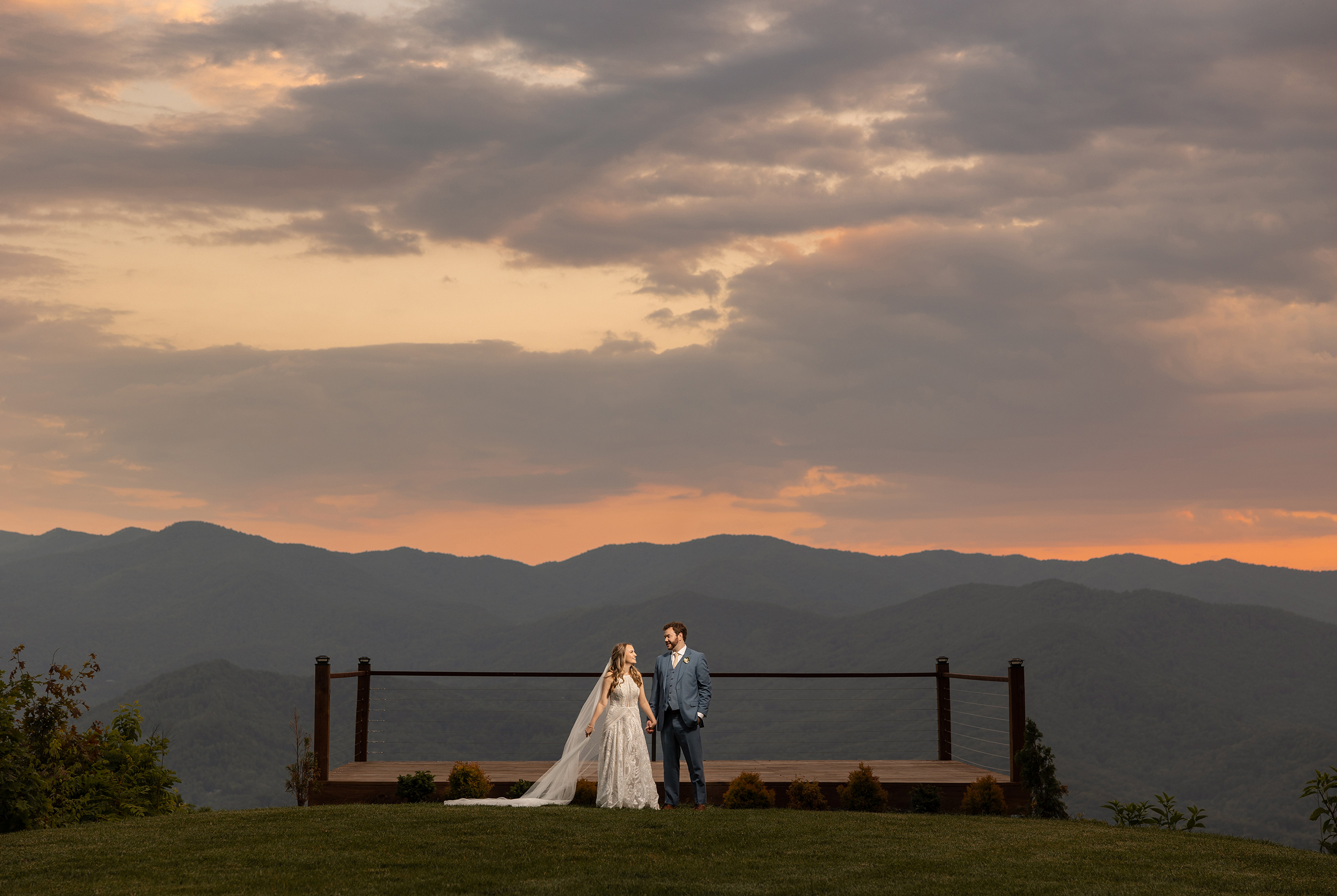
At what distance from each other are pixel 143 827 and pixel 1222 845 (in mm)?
11648

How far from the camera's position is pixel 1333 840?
47.5 ft

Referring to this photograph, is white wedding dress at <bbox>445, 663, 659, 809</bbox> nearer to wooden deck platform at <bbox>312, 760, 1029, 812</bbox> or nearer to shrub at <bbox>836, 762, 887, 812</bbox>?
wooden deck platform at <bbox>312, 760, 1029, 812</bbox>

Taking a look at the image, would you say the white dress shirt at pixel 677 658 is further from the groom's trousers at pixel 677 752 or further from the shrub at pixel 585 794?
the shrub at pixel 585 794

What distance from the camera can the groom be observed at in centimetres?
1396

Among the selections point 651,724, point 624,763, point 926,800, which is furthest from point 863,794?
point 624,763

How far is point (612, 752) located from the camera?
1405 centimetres

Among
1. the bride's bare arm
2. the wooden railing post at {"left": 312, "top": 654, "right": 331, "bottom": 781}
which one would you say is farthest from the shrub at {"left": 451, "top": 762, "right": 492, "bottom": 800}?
the bride's bare arm

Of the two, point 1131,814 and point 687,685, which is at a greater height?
point 687,685

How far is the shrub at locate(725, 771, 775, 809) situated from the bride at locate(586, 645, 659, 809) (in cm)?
137

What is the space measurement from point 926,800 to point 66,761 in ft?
40.5

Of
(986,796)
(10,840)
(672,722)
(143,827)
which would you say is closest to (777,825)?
(672,722)

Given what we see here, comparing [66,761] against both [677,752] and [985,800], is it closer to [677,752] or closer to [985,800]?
[677,752]

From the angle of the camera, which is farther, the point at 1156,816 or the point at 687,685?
the point at 1156,816

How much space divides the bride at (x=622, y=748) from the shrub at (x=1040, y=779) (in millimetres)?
5568
